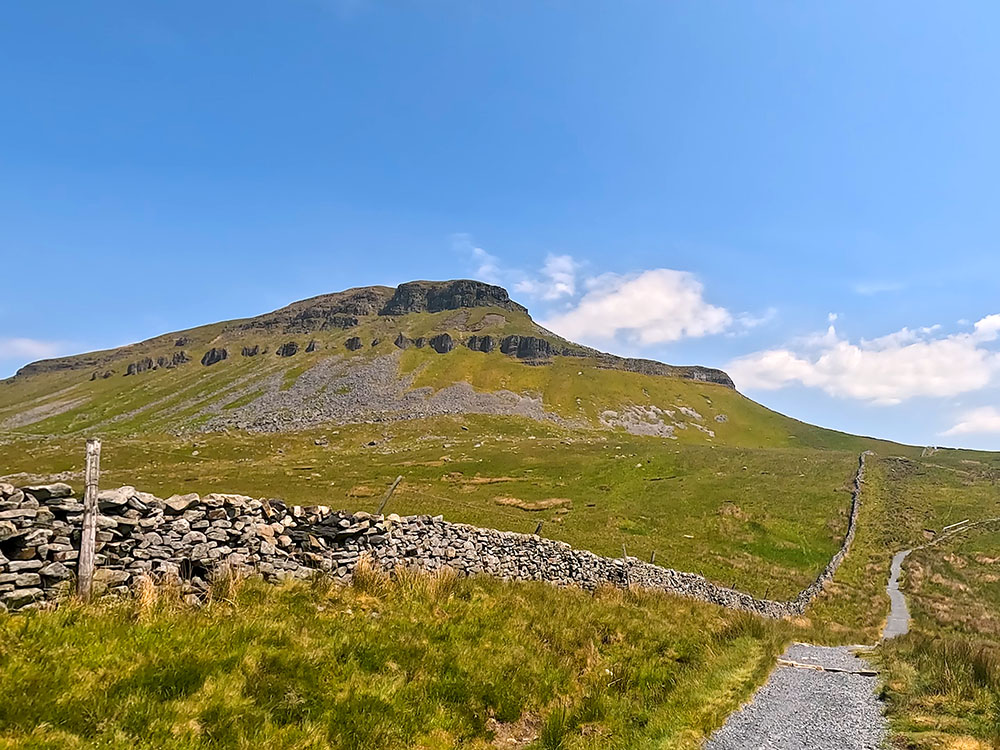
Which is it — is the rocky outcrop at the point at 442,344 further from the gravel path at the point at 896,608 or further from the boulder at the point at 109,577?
the boulder at the point at 109,577

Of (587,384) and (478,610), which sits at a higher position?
(587,384)

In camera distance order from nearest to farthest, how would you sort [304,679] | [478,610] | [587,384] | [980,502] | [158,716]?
[158,716] → [304,679] → [478,610] → [980,502] → [587,384]

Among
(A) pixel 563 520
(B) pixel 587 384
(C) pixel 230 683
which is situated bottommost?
A: (A) pixel 563 520

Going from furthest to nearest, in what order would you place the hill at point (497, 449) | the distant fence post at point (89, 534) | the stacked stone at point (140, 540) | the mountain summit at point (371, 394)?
1. the mountain summit at point (371, 394)
2. the hill at point (497, 449)
3. the distant fence post at point (89, 534)
4. the stacked stone at point (140, 540)

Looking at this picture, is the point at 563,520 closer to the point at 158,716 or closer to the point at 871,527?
the point at 871,527

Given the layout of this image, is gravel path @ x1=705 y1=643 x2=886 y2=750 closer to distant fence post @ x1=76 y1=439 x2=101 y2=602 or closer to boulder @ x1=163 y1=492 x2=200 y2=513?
distant fence post @ x1=76 y1=439 x2=101 y2=602

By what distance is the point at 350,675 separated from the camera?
9.42m

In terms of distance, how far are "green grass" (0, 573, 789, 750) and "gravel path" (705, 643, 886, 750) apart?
50 centimetres

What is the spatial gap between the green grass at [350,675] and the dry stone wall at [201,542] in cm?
152

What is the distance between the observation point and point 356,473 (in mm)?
71125

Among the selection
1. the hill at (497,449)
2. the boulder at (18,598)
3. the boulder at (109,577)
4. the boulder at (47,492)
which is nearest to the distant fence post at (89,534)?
the boulder at (109,577)

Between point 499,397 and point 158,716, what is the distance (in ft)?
468

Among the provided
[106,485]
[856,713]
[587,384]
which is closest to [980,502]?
[856,713]

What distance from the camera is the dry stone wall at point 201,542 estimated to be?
10.1 metres
